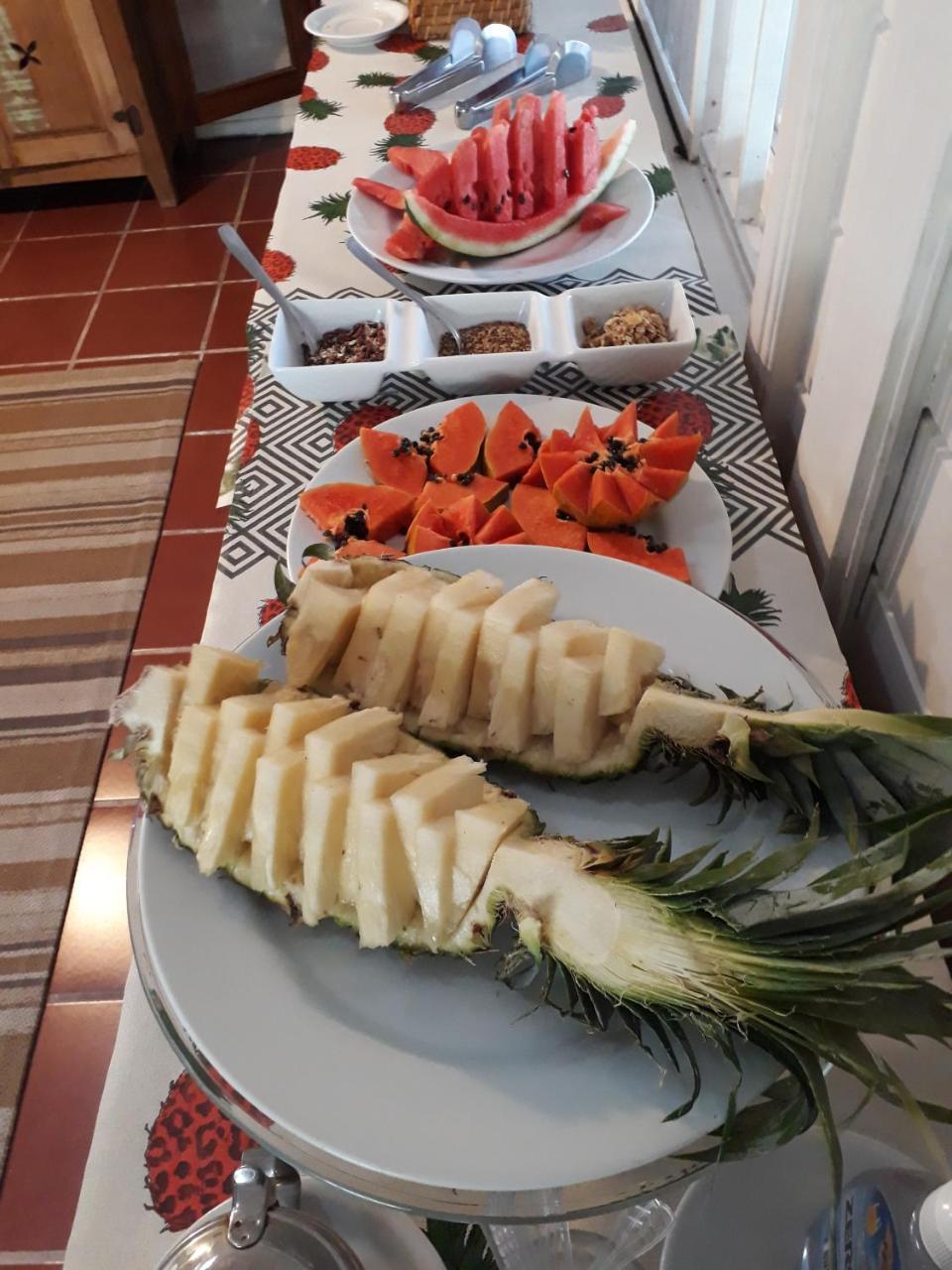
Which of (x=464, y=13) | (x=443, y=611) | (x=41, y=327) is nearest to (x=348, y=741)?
(x=443, y=611)

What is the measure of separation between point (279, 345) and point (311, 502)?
0.31 m

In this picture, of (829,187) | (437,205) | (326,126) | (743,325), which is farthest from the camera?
(326,126)

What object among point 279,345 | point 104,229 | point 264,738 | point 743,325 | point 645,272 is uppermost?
point 264,738

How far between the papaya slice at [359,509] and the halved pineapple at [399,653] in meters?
0.23

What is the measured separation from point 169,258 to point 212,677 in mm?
2903

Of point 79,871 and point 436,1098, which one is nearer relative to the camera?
point 436,1098

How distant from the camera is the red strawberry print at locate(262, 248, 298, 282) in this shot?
1459mm

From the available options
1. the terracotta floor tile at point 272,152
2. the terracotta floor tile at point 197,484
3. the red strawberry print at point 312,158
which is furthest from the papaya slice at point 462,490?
the terracotta floor tile at point 272,152

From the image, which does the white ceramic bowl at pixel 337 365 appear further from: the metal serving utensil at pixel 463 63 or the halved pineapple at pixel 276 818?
the metal serving utensil at pixel 463 63

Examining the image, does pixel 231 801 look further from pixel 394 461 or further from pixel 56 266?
pixel 56 266

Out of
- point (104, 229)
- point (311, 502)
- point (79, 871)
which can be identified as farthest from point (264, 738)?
point (104, 229)

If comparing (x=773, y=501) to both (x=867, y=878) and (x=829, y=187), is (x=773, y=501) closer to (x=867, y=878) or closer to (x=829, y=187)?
(x=829, y=187)

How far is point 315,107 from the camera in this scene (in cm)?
184

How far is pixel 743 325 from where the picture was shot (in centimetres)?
164
